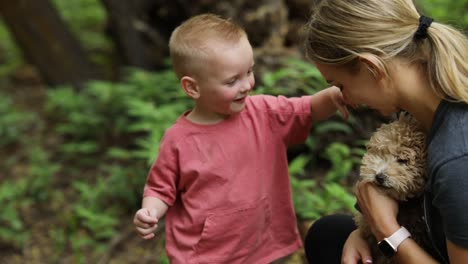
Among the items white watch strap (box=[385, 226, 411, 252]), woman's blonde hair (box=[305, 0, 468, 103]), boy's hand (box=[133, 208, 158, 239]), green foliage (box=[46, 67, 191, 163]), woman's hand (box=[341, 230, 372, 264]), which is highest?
woman's blonde hair (box=[305, 0, 468, 103])

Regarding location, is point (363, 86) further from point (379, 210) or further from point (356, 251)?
point (356, 251)

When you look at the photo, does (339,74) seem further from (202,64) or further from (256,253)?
(256,253)

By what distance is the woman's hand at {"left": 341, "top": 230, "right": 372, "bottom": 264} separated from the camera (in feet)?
7.41

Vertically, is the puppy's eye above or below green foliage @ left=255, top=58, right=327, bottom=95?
above

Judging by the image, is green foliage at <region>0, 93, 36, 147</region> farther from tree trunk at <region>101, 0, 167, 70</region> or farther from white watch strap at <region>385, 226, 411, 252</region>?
white watch strap at <region>385, 226, 411, 252</region>

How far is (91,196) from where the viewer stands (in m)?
4.88

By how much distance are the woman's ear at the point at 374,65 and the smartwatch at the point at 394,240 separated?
59cm

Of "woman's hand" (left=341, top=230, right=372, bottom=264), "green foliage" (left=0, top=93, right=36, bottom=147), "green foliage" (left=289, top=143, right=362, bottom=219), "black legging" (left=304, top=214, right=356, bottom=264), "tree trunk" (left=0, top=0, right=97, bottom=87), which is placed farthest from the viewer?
"green foliage" (left=0, top=93, right=36, bottom=147)

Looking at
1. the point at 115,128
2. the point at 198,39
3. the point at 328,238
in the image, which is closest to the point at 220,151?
the point at 198,39

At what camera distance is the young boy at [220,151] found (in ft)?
7.61

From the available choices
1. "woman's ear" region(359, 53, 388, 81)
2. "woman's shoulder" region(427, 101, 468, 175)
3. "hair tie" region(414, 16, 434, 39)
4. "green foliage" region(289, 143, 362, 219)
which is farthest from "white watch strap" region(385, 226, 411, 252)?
"green foliage" region(289, 143, 362, 219)

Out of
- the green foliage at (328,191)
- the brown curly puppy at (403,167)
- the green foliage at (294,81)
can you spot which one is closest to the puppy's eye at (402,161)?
the brown curly puppy at (403,167)

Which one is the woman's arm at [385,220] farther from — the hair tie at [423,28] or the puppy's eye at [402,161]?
the hair tie at [423,28]

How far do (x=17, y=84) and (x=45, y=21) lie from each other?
2.40m
